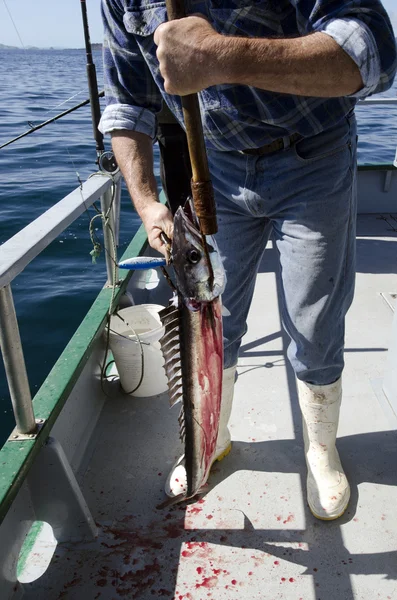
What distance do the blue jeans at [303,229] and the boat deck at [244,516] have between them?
0.58 metres

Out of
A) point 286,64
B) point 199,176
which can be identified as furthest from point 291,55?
point 199,176

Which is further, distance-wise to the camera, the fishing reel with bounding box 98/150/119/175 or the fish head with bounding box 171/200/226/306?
the fishing reel with bounding box 98/150/119/175

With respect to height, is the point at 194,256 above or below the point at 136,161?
below

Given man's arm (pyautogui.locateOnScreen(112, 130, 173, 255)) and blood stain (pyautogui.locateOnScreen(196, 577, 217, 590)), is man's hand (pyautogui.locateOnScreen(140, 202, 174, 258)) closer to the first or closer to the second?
man's arm (pyautogui.locateOnScreen(112, 130, 173, 255))

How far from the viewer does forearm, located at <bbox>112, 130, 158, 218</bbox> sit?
2100mm

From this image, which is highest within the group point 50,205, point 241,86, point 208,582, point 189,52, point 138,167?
point 189,52

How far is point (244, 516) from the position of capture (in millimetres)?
2344

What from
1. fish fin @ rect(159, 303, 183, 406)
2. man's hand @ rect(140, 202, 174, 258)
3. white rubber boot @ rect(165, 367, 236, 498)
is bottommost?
white rubber boot @ rect(165, 367, 236, 498)

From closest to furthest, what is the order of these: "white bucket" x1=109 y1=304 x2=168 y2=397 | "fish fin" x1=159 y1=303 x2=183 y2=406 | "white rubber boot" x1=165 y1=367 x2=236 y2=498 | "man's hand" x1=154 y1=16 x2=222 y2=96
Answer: "man's hand" x1=154 y1=16 x2=222 y2=96 < "fish fin" x1=159 y1=303 x2=183 y2=406 < "white rubber boot" x1=165 y1=367 x2=236 y2=498 < "white bucket" x1=109 y1=304 x2=168 y2=397

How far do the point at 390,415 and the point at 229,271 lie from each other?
4.23 ft

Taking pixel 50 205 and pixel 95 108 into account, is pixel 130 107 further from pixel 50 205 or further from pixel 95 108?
pixel 50 205

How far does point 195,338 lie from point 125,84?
1132mm

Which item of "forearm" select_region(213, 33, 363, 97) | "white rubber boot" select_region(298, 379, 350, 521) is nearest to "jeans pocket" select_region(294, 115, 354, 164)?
"forearm" select_region(213, 33, 363, 97)

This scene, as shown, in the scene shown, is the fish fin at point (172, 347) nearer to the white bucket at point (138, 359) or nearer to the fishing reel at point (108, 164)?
the white bucket at point (138, 359)
